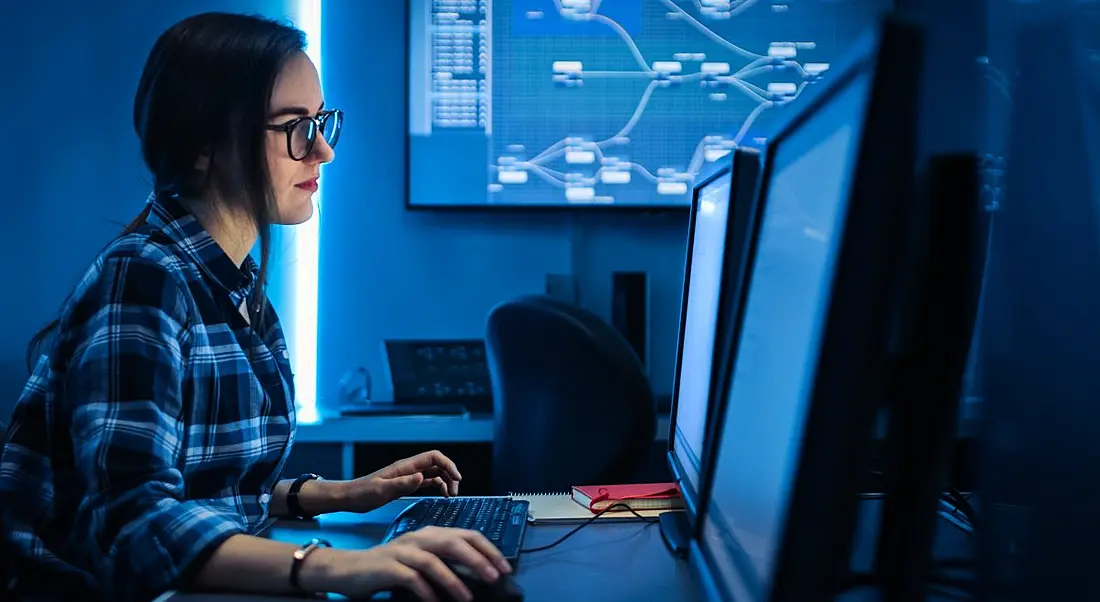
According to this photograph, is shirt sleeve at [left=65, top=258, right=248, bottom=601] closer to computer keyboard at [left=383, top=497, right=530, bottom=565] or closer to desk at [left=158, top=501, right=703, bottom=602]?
desk at [left=158, top=501, right=703, bottom=602]

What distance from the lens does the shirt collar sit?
1.00 meters

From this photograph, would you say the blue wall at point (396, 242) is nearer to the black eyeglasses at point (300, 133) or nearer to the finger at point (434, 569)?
the black eyeglasses at point (300, 133)

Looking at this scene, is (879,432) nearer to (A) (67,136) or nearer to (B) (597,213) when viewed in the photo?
(B) (597,213)

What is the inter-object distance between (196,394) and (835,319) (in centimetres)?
75

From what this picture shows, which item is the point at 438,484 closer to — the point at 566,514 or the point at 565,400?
the point at 566,514

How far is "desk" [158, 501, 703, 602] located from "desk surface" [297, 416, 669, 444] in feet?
3.80

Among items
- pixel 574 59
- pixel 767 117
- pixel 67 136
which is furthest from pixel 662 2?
pixel 67 136

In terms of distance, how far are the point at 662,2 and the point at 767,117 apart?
1.75 feet

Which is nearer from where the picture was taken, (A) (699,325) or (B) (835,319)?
(B) (835,319)

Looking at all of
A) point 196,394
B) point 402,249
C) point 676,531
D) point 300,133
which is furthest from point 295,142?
point 402,249

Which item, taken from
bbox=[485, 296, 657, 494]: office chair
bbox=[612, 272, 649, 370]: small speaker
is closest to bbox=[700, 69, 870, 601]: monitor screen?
bbox=[485, 296, 657, 494]: office chair

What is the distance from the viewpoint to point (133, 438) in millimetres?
795

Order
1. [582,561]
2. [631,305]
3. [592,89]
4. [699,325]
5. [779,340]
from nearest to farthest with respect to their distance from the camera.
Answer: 1. [779,340]
2. [582,561]
3. [699,325]
4. [631,305]
5. [592,89]

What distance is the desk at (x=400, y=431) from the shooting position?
235cm
